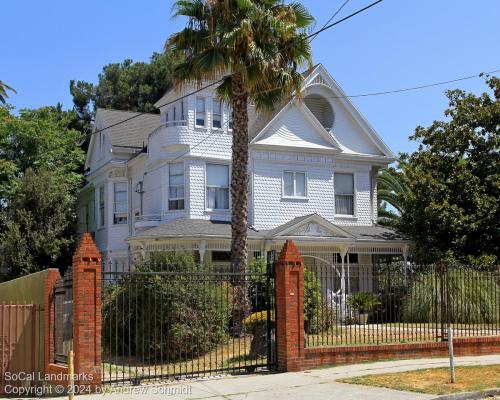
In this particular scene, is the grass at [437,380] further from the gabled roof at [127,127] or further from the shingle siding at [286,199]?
the gabled roof at [127,127]

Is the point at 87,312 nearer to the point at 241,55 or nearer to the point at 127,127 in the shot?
the point at 241,55

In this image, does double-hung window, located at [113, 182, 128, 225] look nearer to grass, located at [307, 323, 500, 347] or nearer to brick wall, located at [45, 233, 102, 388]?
grass, located at [307, 323, 500, 347]

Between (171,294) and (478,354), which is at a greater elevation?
(171,294)

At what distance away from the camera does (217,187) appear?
2812 centimetres

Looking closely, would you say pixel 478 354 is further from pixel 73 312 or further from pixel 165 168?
pixel 165 168

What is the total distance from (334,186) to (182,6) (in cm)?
1205

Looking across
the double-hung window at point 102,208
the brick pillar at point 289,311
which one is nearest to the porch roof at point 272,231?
the double-hung window at point 102,208

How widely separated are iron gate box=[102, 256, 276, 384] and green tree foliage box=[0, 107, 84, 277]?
45.8 ft

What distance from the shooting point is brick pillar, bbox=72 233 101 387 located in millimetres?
13102

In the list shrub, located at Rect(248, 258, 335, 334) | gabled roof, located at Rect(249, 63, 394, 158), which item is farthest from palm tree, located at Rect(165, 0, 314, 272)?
gabled roof, located at Rect(249, 63, 394, 158)

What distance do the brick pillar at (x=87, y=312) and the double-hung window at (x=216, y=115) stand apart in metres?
15.5

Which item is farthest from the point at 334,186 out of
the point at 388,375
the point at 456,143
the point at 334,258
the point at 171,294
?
the point at 388,375

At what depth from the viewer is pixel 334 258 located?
29.0 meters

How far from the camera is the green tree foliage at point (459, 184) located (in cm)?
2738
